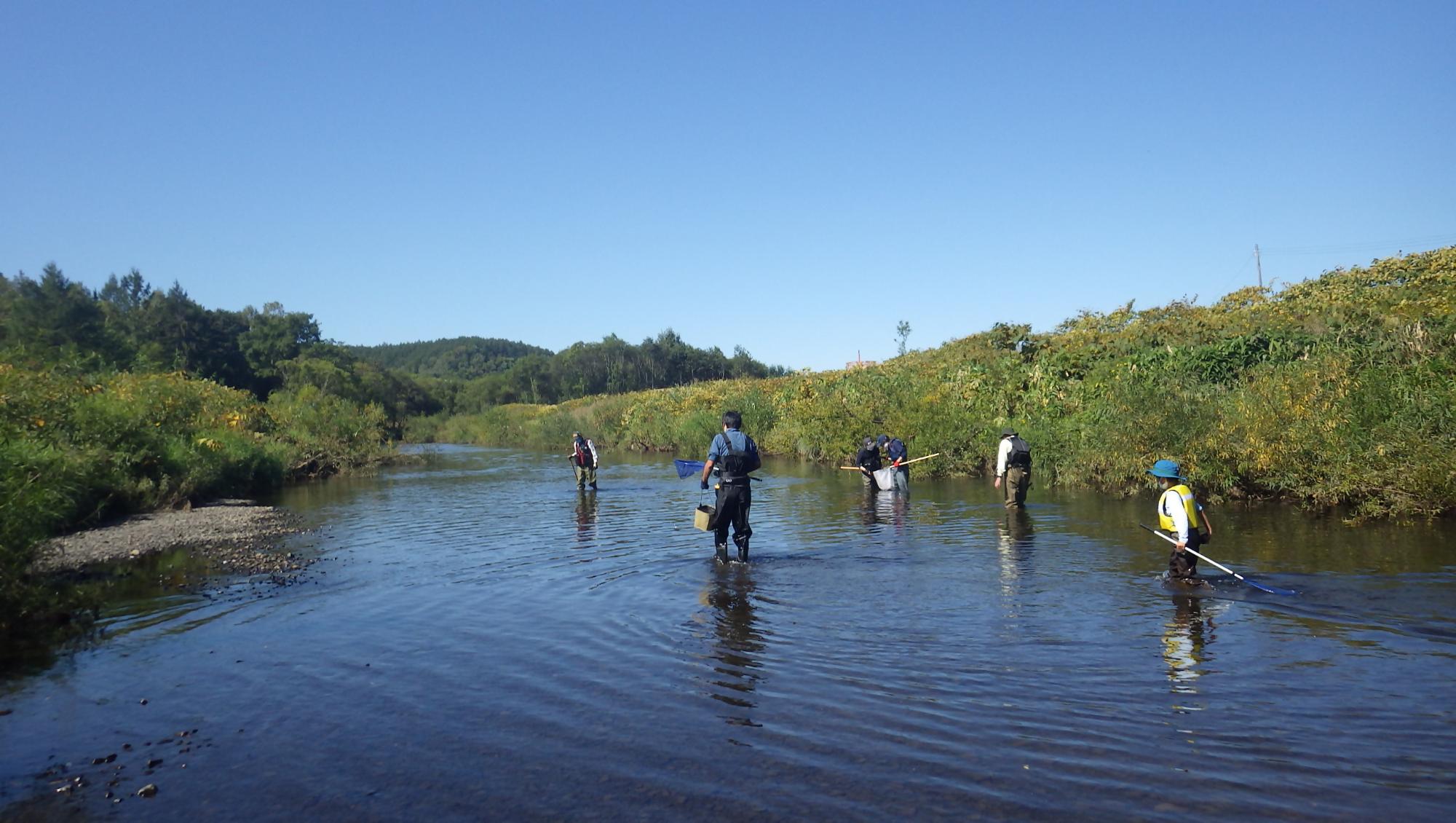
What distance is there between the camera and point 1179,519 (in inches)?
424

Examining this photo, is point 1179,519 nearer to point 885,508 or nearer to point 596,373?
point 885,508

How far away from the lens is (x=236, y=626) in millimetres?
10453

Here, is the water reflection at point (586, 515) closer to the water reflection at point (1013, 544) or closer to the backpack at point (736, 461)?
the backpack at point (736, 461)

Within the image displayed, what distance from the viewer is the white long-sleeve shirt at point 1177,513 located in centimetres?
1074

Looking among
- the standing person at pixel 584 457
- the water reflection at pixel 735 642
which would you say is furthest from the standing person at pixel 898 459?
the water reflection at pixel 735 642

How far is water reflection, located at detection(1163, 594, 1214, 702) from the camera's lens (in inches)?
291

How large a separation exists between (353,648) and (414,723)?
268 centimetres

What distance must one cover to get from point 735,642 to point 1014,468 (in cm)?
1176

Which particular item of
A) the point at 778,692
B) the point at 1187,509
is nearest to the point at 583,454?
the point at 1187,509

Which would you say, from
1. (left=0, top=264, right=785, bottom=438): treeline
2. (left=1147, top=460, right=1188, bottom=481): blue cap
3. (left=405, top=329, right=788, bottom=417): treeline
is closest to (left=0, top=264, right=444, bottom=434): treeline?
(left=0, top=264, right=785, bottom=438): treeline

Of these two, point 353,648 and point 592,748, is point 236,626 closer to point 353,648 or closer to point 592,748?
point 353,648

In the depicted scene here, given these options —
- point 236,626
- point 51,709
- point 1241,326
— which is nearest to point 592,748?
point 51,709

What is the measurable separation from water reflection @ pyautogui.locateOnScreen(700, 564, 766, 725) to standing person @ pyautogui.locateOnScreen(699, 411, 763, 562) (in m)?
0.80

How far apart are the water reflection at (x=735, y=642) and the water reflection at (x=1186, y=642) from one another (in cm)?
320
